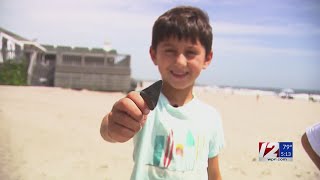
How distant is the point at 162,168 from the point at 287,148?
1.05 m

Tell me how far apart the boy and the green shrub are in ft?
4.55

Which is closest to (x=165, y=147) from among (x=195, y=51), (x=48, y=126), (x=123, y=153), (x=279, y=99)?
(x=195, y=51)

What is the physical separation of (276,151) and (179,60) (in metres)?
1.07

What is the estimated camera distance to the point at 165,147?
2.82 feet

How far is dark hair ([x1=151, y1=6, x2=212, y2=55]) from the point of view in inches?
32.6

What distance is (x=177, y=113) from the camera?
34.3 inches

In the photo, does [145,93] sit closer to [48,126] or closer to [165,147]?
[165,147]

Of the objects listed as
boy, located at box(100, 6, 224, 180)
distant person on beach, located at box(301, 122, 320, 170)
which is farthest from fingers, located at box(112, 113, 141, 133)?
distant person on beach, located at box(301, 122, 320, 170)

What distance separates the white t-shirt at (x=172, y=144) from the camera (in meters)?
0.84

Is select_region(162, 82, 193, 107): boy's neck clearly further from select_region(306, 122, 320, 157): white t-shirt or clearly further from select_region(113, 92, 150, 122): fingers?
select_region(306, 122, 320, 157): white t-shirt

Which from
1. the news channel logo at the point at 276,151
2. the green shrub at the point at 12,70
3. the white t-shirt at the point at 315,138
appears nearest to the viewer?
the white t-shirt at the point at 315,138

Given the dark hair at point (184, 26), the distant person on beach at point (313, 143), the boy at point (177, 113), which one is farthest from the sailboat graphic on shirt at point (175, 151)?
the distant person on beach at point (313, 143)

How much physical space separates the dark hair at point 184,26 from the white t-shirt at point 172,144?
0.15 meters

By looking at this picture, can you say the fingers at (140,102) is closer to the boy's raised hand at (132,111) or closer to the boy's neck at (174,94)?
the boy's raised hand at (132,111)
